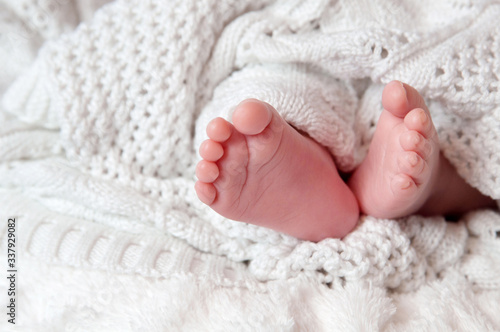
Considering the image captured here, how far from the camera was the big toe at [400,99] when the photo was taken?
0.62 meters

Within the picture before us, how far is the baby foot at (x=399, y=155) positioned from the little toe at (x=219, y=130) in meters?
0.24

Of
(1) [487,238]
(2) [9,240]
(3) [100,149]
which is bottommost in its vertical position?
(1) [487,238]

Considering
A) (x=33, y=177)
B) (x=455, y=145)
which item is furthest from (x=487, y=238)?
(x=33, y=177)

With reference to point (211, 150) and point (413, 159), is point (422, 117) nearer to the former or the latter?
point (413, 159)

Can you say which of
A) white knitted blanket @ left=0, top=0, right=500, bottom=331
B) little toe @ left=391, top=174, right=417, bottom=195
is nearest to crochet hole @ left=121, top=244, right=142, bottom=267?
white knitted blanket @ left=0, top=0, right=500, bottom=331

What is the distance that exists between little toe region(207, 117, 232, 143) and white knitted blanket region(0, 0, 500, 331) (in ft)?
0.48

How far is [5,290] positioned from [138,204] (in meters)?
0.24

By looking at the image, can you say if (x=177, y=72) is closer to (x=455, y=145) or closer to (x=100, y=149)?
(x=100, y=149)

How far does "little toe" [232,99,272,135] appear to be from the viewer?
54 centimetres

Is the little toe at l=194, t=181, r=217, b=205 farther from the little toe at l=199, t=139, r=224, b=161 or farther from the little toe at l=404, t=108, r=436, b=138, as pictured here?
the little toe at l=404, t=108, r=436, b=138

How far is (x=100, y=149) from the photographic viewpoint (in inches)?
33.1

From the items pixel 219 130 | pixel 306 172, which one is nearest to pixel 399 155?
pixel 306 172

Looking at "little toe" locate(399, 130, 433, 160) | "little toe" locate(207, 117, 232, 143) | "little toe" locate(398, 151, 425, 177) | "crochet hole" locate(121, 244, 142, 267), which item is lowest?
"crochet hole" locate(121, 244, 142, 267)

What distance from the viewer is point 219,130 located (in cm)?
55
